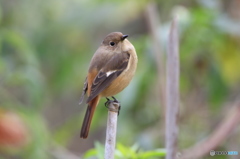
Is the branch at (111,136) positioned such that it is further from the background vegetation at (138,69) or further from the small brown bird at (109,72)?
the background vegetation at (138,69)

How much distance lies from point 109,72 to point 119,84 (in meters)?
0.14

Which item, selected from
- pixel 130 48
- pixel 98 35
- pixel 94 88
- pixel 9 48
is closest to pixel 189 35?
pixel 130 48

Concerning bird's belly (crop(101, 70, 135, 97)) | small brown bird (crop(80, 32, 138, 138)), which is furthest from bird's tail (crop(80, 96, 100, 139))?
bird's belly (crop(101, 70, 135, 97))

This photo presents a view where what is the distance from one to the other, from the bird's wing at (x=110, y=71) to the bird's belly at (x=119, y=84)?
28 mm

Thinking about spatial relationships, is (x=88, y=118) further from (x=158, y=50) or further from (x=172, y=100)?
(x=158, y=50)

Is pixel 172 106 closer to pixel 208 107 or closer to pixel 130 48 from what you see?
pixel 130 48

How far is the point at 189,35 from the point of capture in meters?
4.20

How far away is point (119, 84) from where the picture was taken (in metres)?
3.15

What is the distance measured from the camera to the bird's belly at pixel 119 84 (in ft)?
10.3

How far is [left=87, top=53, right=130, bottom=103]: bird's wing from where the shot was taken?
3.11 metres

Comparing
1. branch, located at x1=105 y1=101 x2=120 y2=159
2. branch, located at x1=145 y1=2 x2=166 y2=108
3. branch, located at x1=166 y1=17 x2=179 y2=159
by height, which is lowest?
branch, located at x1=105 y1=101 x2=120 y2=159

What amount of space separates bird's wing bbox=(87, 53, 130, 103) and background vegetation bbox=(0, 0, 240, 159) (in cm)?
75

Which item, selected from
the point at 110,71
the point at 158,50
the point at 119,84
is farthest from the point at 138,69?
the point at 119,84

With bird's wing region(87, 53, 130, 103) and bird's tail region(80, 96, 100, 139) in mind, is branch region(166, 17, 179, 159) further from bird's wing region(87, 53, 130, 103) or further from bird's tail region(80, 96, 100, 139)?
bird's wing region(87, 53, 130, 103)
